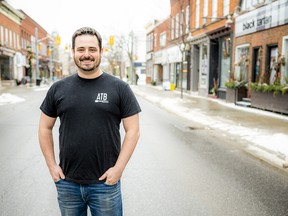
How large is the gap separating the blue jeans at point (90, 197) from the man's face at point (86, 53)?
822 millimetres

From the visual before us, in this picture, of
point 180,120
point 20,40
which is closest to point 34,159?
point 180,120

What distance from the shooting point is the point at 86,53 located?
225 centimetres

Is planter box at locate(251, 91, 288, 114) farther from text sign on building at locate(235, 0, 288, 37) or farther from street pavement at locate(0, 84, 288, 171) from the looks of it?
text sign on building at locate(235, 0, 288, 37)

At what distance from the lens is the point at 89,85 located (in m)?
2.27

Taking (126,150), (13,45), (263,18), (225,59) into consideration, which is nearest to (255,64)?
(263,18)

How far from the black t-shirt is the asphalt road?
1.70 m

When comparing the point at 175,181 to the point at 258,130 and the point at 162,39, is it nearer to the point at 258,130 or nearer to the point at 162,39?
the point at 258,130

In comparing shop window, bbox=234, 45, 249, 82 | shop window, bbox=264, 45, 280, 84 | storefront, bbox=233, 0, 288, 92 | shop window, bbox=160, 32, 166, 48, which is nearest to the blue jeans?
storefront, bbox=233, 0, 288, 92

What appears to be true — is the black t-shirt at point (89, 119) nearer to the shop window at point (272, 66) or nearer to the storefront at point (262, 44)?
the storefront at point (262, 44)

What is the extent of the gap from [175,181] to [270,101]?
10181 millimetres

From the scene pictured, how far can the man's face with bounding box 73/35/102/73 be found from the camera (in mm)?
2252

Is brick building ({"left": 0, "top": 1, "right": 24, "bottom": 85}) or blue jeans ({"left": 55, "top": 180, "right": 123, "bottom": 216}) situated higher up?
brick building ({"left": 0, "top": 1, "right": 24, "bottom": 85})

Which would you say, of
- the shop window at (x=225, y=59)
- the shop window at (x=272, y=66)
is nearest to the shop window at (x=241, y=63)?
the shop window at (x=225, y=59)

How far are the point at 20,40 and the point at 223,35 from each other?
3551 cm
